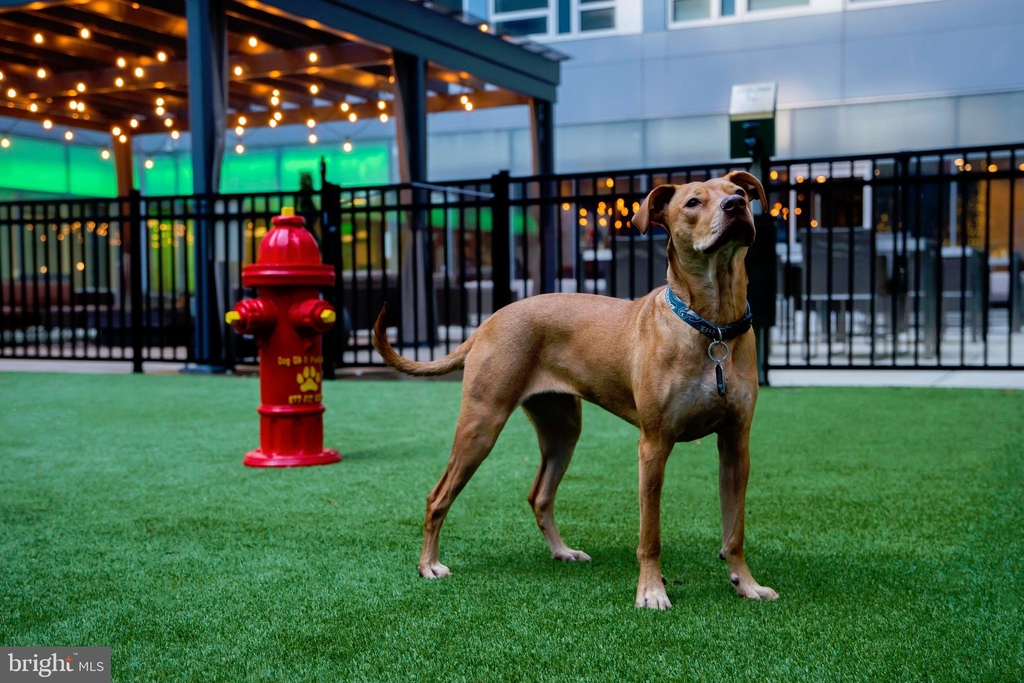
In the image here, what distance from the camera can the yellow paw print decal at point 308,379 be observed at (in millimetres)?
5157

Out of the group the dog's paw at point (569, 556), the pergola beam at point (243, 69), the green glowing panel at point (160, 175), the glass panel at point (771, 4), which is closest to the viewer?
the dog's paw at point (569, 556)

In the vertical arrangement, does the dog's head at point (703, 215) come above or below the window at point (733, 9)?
below

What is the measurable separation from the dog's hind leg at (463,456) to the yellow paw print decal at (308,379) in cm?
223

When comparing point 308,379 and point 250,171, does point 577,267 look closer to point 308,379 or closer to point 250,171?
point 308,379

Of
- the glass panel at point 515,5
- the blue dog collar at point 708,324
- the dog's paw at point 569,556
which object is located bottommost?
the dog's paw at point 569,556

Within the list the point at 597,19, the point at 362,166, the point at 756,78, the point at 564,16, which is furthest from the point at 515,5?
the point at 756,78

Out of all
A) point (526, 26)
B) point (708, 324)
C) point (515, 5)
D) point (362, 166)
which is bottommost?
point (708, 324)

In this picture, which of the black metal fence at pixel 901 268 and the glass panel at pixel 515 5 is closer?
the black metal fence at pixel 901 268

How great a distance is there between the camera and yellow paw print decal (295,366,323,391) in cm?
516

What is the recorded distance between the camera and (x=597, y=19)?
20.1 meters

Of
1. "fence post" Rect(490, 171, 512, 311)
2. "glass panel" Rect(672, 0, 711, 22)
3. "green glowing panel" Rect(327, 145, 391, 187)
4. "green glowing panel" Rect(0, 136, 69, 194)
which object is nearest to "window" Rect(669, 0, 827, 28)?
"glass panel" Rect(672, 0, 711, 22)

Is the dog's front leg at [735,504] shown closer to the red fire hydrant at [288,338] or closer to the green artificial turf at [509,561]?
the green artificial turf at [509,561]

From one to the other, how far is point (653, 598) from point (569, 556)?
0.61m

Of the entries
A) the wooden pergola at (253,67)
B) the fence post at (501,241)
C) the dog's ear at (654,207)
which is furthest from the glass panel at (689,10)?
the dog's ear at (654,207)
